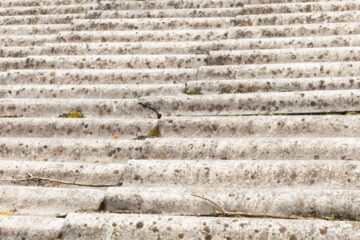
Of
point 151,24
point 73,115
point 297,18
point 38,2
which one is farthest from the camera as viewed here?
point 38,2

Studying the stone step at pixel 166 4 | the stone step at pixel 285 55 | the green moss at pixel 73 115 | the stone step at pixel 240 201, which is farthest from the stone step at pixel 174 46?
the stone step at pixel 240 201

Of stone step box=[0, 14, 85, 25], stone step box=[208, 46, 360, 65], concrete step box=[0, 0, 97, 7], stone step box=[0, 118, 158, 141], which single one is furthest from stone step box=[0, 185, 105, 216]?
concrete step box=[0, 0, 97, 7]

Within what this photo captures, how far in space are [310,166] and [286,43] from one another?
142 centimetres

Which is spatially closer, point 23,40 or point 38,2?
point 23,40

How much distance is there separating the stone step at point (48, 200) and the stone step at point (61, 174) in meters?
0.09

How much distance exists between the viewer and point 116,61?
3719 millimetres

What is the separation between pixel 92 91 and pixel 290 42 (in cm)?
153

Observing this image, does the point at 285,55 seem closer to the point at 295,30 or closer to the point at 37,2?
the point at 295,30

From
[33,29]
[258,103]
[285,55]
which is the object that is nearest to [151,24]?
[33,29]

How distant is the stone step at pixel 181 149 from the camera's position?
257 cm

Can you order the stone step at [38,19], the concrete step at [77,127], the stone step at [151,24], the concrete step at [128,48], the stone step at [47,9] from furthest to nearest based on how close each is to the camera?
the stone step at [47,9], the stone step at [38,19], the stone step at [151,24], the concrete step at [128,48], the concrete step at [77,127]

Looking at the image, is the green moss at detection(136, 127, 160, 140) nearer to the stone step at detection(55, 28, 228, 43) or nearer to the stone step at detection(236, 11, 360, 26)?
the stone step at detection(55, 28, 228, 43)

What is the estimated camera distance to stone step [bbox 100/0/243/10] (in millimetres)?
4281

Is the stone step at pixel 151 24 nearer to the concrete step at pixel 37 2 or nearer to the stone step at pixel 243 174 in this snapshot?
the concrete step at pixel 37 2
